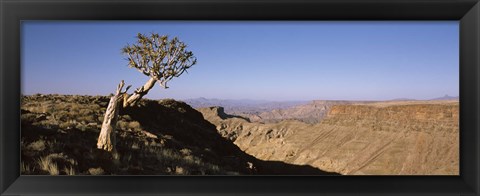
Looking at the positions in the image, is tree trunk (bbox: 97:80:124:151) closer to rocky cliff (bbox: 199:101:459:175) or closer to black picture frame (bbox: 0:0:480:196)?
black picture frame (bbox: 0:0:480:196)

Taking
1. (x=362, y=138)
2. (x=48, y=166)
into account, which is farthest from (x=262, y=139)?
(x=48, y=166)

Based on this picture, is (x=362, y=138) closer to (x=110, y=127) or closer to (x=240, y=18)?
(x=110, y=127)

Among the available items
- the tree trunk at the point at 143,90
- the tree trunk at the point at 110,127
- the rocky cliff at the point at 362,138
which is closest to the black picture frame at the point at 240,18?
the tree trunk at the point at 110,127

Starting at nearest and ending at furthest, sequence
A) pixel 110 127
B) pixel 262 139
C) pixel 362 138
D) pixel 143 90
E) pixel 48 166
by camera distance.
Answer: pixel 48 166, pixel 110 127, pixel 143 90, pixel 362 138, pixel 262 139

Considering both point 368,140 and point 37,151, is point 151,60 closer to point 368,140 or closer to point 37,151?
point 37,151

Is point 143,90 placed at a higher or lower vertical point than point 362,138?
higher

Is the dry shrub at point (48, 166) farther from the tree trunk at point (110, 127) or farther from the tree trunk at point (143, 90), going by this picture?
the tree trunk at point (143, 90)

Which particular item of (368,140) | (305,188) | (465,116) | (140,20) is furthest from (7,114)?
(368,140)
